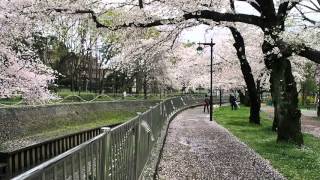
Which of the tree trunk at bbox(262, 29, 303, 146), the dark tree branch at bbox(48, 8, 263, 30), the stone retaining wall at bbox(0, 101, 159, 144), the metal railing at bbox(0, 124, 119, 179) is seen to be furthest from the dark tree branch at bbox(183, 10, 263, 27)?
the stone retaining wall at bbox(0, 101, 159, 144)

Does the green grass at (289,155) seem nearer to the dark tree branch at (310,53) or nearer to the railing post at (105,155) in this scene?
the dark tree branch at (310,53)

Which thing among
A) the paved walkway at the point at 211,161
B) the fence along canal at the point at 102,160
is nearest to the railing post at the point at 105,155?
the fence along canal at the point at 102,160

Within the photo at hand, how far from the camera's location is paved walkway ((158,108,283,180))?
11.6 metres

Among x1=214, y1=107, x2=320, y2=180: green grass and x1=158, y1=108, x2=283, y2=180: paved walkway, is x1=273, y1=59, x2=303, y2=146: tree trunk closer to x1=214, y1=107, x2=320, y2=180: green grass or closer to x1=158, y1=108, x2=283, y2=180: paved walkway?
x1=214, y1=107, x2=320, y2=180: green grass

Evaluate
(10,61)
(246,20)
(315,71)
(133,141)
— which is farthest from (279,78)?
(315,71)

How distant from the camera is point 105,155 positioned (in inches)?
213

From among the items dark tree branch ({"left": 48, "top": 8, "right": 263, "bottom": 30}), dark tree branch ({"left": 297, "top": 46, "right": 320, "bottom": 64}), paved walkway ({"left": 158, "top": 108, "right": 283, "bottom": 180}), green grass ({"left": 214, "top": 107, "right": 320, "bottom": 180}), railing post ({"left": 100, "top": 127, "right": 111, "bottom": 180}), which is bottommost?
paved walkway ({"left": 158, "top": 108, "right": 283, "bottom": 180})

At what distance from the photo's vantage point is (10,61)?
2375cm

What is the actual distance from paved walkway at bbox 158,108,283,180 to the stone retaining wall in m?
6.03

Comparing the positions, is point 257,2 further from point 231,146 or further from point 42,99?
point 42,99

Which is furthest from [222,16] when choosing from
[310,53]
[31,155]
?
[31,155]

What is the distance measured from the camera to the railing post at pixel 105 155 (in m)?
5.25

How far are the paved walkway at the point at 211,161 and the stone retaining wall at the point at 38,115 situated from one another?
6026 mm

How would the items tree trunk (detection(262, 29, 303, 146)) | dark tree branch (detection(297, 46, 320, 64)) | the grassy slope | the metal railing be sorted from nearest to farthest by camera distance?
the metal railing
dark tree branch (detection(297, 46, 320, 64))
tree trunk (detection(262, 29, 303, 146))
the grassy slope
